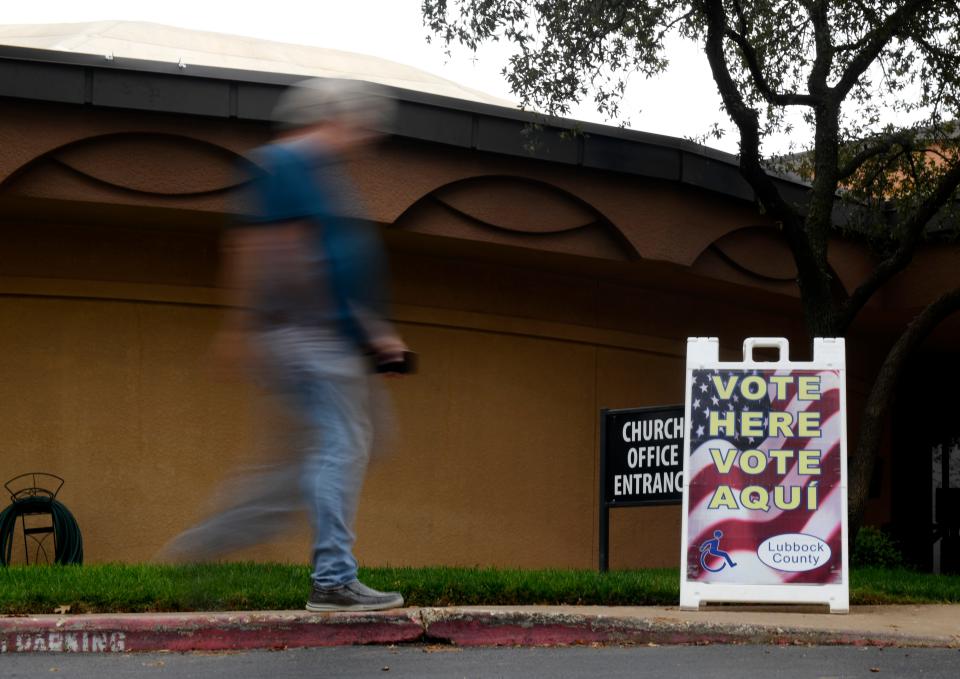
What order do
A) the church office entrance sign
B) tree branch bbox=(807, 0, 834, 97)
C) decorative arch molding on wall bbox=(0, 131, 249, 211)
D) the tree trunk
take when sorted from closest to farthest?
the church office entrance sign, the tree trunk, decorative arch molding on wall bbox=(0, 131, 249, 211), tree branch bbox=(807, 0, 834, 97)

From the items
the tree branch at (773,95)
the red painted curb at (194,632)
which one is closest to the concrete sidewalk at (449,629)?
the red painted curb at (194,632)

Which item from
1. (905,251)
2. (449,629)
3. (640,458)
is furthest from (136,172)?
(905,251)

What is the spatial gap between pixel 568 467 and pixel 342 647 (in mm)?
8263

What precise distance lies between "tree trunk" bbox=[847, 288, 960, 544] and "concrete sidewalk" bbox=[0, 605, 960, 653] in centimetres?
375

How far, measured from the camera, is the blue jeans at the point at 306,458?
4.55 metres

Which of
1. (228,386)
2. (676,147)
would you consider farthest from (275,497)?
(676,147)

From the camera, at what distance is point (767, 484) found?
23.2ft

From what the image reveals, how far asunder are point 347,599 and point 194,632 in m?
0.85

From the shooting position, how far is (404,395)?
12.8 m

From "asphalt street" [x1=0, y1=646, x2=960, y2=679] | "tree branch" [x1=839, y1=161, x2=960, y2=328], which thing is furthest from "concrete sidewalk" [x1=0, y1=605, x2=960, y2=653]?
"tree branch" [x1=839, y1=161, x2=960, y2=328]

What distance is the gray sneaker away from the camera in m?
5.09

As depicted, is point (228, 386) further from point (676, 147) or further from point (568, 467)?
point (676, 147)

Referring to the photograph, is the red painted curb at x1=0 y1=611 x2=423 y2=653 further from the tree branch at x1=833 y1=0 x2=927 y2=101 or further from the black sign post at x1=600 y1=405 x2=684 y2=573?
the tree branch at x1=833 y1=0 x2=927 y2=101

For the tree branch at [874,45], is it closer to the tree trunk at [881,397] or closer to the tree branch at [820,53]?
the tree branch at [820,53]
